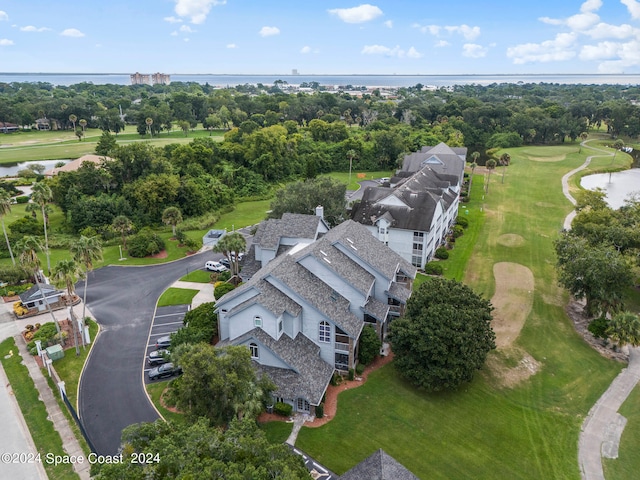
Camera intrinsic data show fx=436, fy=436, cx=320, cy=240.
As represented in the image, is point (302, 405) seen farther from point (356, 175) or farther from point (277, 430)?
point (356, 175)

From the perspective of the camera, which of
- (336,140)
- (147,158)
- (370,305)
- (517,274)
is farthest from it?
(336,140)

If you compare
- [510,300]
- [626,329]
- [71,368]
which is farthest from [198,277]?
[626,329]

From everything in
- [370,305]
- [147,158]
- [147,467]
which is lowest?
[370,305]

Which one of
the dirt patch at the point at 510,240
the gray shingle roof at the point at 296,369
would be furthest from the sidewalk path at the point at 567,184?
the gray shingle roof at the point at 296,369

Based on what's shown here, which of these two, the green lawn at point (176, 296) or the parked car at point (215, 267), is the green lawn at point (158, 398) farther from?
the parked car at point (215, 267)

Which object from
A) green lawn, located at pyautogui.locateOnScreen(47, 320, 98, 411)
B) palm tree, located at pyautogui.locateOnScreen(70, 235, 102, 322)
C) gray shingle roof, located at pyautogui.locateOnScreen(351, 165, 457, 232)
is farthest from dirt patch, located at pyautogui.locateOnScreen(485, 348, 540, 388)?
palm tree, located at pyautogui.locateOnScreen(70, 235, 102, 322)

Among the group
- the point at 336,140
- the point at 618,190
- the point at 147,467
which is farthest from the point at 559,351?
the point at 336,140

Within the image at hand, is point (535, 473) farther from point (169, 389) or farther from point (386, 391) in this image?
point (169, 389)
